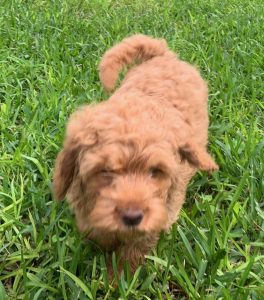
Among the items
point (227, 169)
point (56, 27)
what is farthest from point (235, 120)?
point (56, 27)

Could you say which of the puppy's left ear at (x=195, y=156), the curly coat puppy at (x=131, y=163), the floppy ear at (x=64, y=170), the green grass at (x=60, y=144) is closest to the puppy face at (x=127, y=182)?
the curly coat puppy at (x=131, y=163)

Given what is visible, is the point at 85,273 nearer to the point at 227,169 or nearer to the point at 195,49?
the point at 227,169

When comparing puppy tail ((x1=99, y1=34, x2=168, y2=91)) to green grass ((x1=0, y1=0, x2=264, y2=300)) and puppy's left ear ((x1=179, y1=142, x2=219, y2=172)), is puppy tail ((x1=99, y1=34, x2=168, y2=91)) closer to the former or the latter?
green grass ((x1=0, y1=0, x2=264, y2=300))

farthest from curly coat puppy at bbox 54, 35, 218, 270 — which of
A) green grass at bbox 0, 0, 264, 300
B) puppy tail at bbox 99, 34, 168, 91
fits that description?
puppy tail at bbox 99, 34, 168, 91

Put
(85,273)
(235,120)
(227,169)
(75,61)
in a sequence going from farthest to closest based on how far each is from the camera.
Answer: (75,61) < (235,120) < (227,169) < (85,273)

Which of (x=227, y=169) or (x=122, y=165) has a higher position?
(x=122, y=165)
